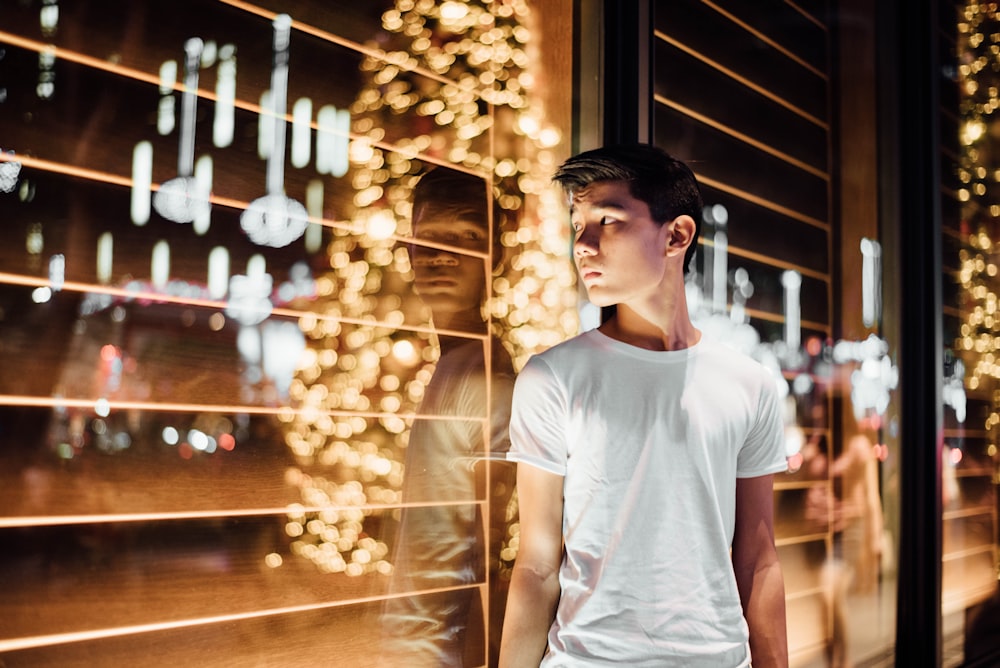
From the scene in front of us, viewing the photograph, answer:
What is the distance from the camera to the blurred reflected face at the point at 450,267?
183 cm

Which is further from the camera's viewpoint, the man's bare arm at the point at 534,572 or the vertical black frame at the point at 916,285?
the vertical black frame at the point at 916,285

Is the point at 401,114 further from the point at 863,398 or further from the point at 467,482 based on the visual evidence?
the point at 863,398

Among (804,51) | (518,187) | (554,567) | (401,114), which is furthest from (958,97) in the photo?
(554,567)

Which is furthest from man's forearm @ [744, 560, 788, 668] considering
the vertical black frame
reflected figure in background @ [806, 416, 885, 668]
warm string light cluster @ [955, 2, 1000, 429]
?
warm string light cluster @ [955, 2, 1000, 429]

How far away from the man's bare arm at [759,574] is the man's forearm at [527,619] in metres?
0.41

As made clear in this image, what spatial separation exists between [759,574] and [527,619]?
1.60ft

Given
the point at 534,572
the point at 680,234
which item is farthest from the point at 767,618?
the point at 680,234

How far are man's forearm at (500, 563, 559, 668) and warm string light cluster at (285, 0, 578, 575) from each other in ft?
1.01

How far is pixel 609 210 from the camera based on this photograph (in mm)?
1631

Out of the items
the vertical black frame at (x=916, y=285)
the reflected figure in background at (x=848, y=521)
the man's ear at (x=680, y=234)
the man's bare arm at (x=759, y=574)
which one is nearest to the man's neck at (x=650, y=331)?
the man's ear at (x=680, y=234)

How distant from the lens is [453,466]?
1.85m

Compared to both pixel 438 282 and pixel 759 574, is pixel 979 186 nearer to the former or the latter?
pixel 759 574

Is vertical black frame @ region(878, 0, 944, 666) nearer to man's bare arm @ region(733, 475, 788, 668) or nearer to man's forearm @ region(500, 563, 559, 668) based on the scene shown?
man's bare arm @ region(733, 475, 788, 668)

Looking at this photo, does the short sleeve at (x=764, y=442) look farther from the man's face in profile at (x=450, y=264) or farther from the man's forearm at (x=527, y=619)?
the man's face in profile at (x=450, y=264)
